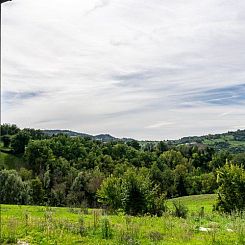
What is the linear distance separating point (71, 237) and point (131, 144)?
315 ft

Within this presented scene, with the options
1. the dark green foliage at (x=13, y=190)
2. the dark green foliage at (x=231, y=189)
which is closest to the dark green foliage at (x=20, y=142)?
the dark green foliage at (x=13, y=190)

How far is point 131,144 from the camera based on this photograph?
104 m

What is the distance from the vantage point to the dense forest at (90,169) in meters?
43.2

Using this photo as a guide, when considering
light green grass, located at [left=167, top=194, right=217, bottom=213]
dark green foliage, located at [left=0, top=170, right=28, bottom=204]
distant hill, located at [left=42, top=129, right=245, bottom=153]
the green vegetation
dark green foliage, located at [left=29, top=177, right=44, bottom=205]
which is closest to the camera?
the green vegetation

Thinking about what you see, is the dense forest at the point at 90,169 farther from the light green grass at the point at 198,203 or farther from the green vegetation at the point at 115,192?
the light green grass at the point at 198,203

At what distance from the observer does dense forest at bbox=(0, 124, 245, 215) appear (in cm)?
4316

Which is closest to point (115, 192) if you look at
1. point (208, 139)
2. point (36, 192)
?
point (36, 192)

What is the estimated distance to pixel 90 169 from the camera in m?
72.2

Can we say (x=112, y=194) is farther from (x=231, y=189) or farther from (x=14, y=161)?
(x=14, y=161)

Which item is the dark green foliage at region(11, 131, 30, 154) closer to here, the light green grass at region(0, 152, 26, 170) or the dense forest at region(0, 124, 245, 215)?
the dense forest at region(0, 124, 245, 215)

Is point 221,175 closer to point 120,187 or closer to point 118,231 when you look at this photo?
point 120,187

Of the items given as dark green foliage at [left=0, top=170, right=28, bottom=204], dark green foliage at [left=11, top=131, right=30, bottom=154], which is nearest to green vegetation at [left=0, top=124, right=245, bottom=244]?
dark green foliage at [left=11, top=131, right=30, bottom=154]

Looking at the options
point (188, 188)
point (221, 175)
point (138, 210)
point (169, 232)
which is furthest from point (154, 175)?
point (169, 232)

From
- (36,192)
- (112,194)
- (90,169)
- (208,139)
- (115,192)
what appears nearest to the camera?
(115,192)
